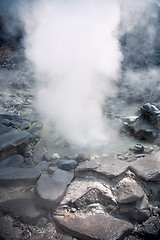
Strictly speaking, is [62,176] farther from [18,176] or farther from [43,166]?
[18,176]

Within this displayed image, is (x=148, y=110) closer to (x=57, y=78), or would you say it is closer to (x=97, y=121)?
(x=97, y=121)

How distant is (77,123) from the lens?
4258 millimetres

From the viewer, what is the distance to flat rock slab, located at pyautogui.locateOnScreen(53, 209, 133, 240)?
1744mm

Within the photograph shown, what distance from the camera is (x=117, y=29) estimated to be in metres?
8.88

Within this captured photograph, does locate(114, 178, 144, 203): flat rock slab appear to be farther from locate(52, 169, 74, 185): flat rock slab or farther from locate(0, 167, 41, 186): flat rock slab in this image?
locate(0, 167, 41, 186): flat rock slab

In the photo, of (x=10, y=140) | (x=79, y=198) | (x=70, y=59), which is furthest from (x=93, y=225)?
(x=70, y=59)

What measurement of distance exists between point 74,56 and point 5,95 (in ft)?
8.48

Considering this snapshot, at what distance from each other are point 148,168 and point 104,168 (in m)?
0.61

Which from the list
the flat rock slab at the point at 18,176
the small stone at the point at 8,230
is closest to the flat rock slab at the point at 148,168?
the flat rock slab at the point at 18,176

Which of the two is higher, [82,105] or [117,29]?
[117,29]

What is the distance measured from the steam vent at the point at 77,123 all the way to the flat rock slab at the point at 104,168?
0.01m

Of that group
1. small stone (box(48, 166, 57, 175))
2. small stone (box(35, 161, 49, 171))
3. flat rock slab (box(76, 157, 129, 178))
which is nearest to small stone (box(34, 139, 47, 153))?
small stone (box(35, 161, 49, 171))

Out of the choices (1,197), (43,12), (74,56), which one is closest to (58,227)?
(1,197)

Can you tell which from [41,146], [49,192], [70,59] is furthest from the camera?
[70,59]
